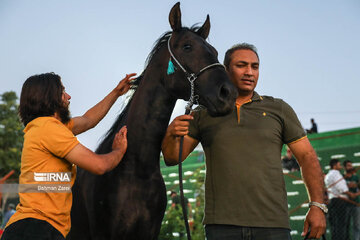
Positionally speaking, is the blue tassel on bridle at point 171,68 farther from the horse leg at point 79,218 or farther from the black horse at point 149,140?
the horse leg at point 79,218

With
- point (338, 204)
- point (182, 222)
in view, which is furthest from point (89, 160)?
point (338, 204)

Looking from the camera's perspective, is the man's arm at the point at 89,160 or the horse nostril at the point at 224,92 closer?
the man's arm at the point at 89,160

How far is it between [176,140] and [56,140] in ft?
2.71

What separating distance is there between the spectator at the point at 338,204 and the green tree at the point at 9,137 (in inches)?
1083

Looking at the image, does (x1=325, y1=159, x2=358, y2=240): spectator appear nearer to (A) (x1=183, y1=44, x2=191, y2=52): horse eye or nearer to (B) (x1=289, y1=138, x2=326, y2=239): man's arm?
(B) (x1=289, y1=138, x2=326, y2=239): man's arm

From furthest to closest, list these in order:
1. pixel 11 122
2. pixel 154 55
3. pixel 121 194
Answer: pixel 11 122 < pixel 154 55 < pixel 121 194

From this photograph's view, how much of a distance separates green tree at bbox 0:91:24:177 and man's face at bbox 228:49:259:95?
103 feet

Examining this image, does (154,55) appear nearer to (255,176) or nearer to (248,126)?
(248,126)

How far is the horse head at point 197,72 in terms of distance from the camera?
8.57 feet

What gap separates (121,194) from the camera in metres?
2.82

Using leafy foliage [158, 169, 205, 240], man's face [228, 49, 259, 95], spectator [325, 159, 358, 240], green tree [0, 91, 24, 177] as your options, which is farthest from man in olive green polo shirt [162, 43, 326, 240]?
green tree [0, 91, 24, 177]

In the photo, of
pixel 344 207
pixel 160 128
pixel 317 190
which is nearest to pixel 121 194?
pixel 160 128

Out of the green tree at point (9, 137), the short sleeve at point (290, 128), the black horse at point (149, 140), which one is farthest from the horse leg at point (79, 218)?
the green tree at point (9, 137)

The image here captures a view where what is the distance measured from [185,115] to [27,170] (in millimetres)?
1025
